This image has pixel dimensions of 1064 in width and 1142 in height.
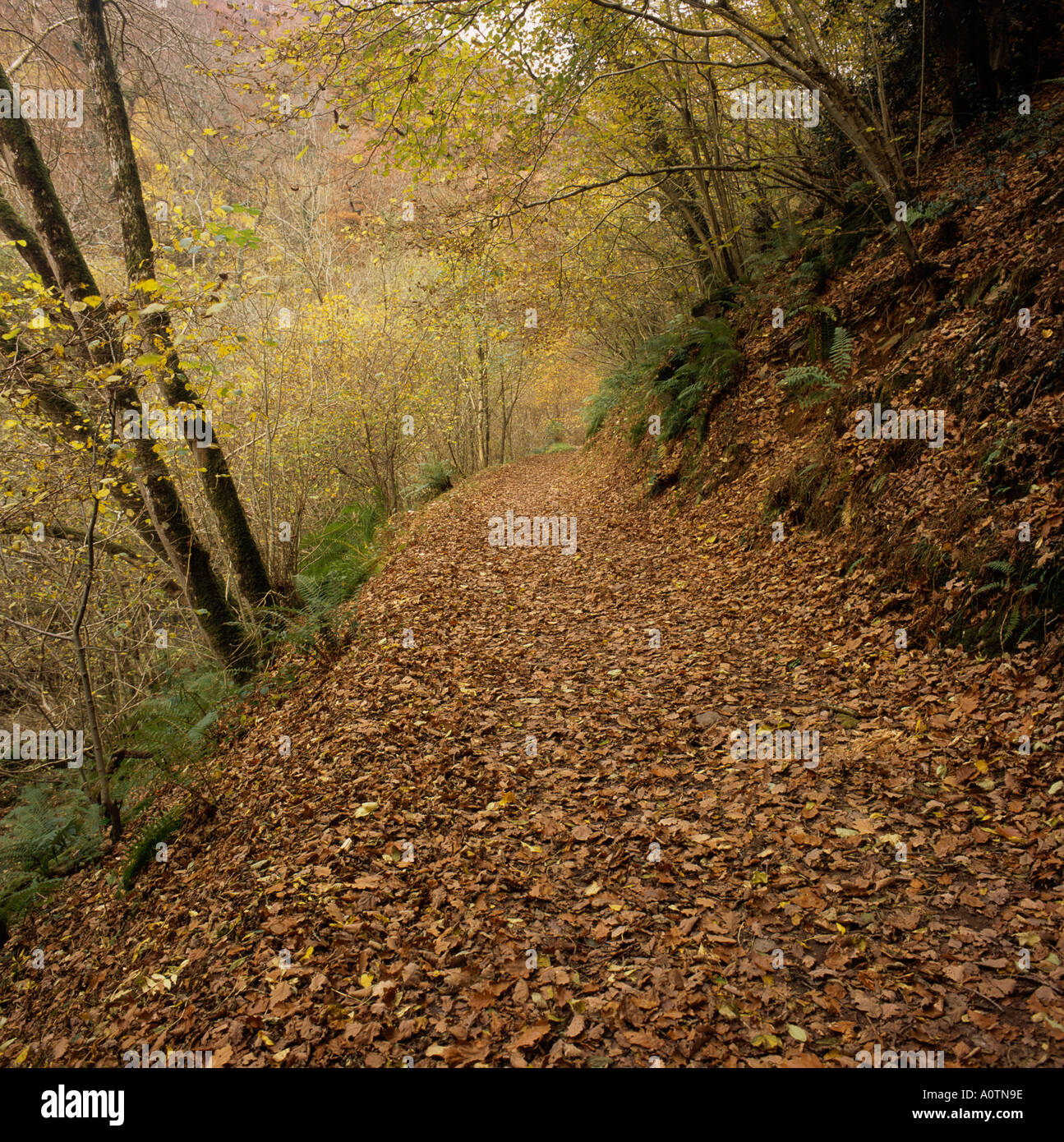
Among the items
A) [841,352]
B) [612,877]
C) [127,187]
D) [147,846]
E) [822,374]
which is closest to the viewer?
[612,877]

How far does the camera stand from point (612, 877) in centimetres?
383

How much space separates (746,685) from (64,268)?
26.7 feet

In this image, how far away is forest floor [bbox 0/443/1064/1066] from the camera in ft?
9.38

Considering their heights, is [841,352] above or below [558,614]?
above

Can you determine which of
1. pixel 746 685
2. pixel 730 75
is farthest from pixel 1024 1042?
pixel 730 75

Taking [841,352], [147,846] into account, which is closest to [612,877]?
[147,846]

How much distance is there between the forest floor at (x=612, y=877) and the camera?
9.38ft

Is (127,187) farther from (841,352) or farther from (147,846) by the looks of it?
(841,352)

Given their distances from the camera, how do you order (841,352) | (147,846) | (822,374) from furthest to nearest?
(822,374)
(841,352)
(147,846)

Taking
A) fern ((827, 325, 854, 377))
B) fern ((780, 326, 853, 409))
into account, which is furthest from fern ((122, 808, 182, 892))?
fern ((827, 325, 854, 377))

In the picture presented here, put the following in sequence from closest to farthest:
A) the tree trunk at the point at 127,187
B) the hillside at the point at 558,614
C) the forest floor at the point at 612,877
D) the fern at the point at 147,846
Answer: the forest floor at the point at 612,877 < the hillside at the point at 558,614 < the fern at the point at 147,846 < the tree trunk at the point at 127,187

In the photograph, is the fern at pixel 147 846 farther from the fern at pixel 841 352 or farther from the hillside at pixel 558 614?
the fern at pixel 841 352

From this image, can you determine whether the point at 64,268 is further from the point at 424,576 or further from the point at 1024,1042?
the point at 1024,1042

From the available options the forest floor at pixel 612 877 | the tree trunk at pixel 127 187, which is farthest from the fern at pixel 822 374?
the tree trunk at pixel 127 187
